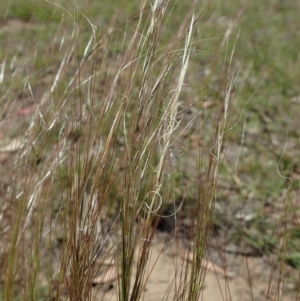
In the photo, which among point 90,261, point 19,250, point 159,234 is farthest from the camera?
point 159,234

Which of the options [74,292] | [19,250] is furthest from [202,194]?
[19,250]

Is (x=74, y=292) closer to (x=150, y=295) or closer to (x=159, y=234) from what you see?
(x=150, y=295)

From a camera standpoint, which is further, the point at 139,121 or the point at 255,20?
the point at 255,20

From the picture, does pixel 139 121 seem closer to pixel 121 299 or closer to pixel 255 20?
pixel 121 299

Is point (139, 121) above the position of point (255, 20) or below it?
above

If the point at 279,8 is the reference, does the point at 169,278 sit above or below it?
below

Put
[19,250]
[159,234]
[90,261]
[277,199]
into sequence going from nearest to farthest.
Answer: [90,261]
[19,250]
[159,234]
[277,199]

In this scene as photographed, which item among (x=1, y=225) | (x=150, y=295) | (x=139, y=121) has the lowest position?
(x=150, y=295)

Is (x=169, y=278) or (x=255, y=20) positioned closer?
(x=169, y=278)

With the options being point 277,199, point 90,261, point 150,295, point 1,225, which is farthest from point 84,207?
point 277,199
